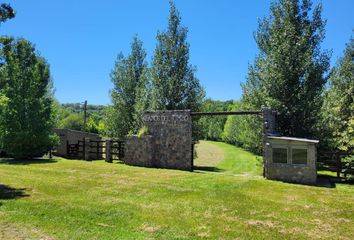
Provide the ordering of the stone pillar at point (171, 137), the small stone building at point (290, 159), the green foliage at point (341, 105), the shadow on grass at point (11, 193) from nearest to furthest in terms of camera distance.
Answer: the shadow on grass at point (11, 193) → the small stone building at point (290, 159) → the green foliage at point (341, 105) → the stone pillar at point (171, 137)

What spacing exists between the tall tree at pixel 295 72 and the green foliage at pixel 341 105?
1.59m

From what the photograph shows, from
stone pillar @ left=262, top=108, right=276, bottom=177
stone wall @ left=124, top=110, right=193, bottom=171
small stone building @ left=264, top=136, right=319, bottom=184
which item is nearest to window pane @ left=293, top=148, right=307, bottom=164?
small stone building @ left=264, top=136, right=319, bottom=184

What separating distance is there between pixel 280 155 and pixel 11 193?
39.5 feet

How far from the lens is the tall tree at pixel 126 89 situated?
29.7 m

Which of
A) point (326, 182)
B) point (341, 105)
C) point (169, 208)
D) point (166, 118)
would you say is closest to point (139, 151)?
point (166, 118)

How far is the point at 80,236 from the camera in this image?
7.61 meters

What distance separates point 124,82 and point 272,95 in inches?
590

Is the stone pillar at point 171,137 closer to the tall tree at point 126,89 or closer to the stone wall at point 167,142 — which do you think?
the stone wall at point 167,142

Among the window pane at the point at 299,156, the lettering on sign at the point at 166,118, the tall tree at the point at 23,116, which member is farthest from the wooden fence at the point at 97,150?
the window pane at the point at 299,156

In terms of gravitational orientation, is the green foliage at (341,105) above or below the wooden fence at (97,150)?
above

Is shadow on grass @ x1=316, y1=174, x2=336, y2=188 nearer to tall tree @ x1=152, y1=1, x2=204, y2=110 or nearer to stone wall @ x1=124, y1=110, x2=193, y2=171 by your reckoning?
stone wall @ x1=124, y1=110, x2=193, y2=171

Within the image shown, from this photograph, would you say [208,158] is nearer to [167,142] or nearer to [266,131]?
[167,142]

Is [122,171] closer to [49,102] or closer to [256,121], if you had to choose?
[256,121]

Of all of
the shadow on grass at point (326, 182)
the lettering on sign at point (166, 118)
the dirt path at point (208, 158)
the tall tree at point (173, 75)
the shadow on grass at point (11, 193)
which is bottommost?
the dirt path at point (208, 158)
